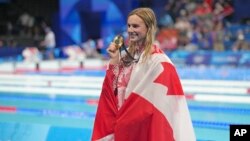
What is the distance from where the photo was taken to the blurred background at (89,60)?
5965 mm

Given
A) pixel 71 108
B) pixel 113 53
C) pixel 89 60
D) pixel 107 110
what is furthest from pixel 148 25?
pixel 89 60

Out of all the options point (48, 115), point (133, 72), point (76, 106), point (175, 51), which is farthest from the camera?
point (175, 51)

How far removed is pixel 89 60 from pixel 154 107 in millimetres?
11020

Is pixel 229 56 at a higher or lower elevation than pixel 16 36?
lower

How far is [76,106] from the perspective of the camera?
716 centimetres

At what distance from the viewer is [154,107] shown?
234 centimetres

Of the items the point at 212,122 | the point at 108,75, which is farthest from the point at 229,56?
the point at 108,75

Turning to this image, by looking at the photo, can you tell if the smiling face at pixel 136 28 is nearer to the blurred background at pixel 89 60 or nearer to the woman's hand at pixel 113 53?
the woman's hand at pixel 113 53

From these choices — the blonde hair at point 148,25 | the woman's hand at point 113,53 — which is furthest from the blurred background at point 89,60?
the blonde hair at point 148,25

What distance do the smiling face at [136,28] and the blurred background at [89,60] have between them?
2620 millimetres

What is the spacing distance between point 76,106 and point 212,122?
7.77 feet

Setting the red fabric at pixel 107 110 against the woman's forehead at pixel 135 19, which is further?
the red fabric at pixel 107 110

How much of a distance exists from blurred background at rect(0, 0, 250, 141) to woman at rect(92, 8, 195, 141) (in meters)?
2.47

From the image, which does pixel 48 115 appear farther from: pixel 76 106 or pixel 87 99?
pixel 87 99
